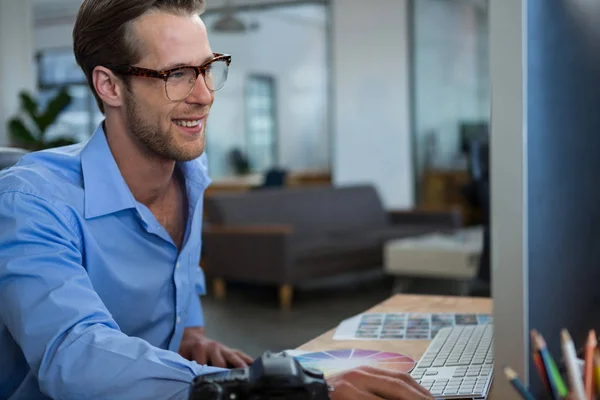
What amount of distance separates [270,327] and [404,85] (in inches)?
206

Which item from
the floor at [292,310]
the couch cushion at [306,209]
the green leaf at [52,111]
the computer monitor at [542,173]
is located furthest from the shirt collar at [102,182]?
the green leaf at [52,111]

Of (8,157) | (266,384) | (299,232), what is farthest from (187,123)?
(299,232)

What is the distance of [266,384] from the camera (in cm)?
80

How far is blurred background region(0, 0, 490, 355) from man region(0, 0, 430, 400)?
3.13 m

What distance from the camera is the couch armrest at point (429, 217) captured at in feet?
26.1

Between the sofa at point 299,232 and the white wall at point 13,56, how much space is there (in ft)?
12.5

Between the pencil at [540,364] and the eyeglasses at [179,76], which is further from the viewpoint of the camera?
the eyeglasses at [179,76]

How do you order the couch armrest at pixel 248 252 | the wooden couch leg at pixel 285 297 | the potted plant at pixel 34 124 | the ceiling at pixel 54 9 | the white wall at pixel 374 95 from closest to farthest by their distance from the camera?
the wooden couch leg at pixel 285 297 → the couch armrest at pixel 248 252 → the potted plant at pixel 34 124 → the white wall at pixel 374 95 → the ceiling at pixel 54 9

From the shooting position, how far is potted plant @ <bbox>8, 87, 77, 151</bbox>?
30.6 feet

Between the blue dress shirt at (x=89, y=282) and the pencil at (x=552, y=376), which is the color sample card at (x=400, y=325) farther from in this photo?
the pencil at (x=552, y=376)

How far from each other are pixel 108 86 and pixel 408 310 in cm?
80

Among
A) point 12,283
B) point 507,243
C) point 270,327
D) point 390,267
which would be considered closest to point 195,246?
point 12,283

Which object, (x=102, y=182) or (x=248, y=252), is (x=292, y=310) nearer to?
(x=248, y=252)

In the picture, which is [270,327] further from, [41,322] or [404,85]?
[404,85]
